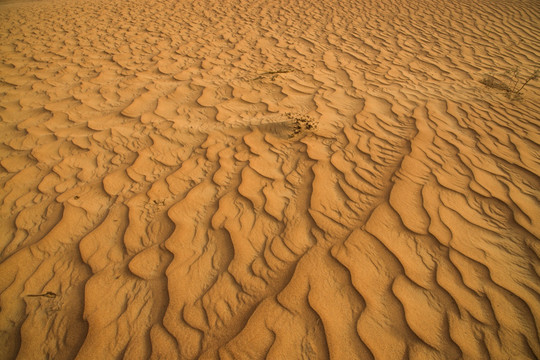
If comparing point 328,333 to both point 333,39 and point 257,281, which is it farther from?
point 333,39

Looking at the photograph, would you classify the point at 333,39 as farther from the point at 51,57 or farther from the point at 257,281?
the point at 257,281

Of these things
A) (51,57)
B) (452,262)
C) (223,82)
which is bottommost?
(51,57)

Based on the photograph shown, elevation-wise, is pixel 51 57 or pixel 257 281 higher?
pixel 257 281

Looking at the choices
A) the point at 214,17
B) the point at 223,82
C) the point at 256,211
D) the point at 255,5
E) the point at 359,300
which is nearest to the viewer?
the point at 359,300

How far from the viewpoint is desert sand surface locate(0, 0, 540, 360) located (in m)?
1.46

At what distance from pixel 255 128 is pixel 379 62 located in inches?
125

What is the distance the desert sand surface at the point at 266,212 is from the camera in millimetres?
1464

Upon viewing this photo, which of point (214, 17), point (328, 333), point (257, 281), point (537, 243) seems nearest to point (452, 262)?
point (537, 243)

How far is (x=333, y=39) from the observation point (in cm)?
580

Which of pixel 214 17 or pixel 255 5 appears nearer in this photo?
pixel 214 17

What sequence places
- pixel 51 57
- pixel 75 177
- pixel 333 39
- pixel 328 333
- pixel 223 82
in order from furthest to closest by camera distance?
pixel 333 39, pixel 51 57, pixel 223 82, pixel 75 177, pixel 328 333

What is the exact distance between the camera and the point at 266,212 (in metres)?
2.05

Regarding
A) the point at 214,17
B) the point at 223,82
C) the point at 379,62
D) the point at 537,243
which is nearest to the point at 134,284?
the point at 537,243

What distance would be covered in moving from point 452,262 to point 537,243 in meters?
0.66
